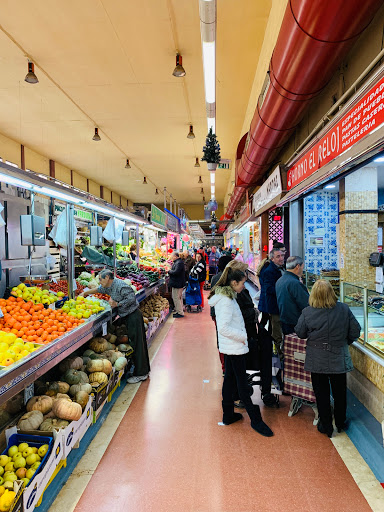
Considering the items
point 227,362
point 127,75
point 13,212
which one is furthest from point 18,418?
point 127,75

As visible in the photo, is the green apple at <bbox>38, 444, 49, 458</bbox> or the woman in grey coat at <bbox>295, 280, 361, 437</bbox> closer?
the green apple at <bbox>38, 444, 49, 458</bbox>

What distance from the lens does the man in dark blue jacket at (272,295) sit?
4.46m

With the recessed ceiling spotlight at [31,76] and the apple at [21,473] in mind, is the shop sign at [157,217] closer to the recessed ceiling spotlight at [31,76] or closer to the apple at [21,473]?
the recessed ceiling spotlight at [31,76]

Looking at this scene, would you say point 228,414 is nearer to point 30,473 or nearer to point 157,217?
point 30,473

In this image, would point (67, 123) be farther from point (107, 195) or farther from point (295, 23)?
point (107, 195)

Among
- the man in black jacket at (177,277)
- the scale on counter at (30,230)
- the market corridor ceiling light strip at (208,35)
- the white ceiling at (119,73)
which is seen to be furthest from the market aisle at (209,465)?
the white ceiling at (119,73)

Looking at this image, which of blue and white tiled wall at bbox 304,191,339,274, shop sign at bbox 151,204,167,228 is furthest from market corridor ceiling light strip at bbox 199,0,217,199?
shop sign at bbox 151,204,167,228

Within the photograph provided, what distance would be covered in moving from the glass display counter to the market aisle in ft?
3.42

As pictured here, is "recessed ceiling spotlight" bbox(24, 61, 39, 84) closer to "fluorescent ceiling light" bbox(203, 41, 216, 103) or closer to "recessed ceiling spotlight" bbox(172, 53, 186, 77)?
"recessed ceiling spotlight" bbox(172, 53, 186, 77)

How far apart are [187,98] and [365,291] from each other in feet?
19.9

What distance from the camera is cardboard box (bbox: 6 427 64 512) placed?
213cm

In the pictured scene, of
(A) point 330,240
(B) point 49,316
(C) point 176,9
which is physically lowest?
(B) point 49,316

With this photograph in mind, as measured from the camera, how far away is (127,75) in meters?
6.60

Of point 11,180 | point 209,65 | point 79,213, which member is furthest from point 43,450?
point 79,213
